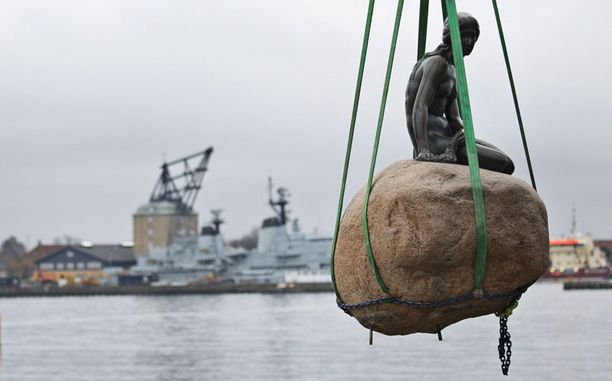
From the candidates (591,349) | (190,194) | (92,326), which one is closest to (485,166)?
(591,349)

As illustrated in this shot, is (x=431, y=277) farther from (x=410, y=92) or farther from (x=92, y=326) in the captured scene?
(x=92, y=326)

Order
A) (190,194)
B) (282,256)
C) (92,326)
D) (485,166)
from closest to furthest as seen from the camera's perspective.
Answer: (485,166), (92,326), (282,256), (190,194)

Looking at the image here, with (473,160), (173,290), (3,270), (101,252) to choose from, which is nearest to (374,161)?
(473,160)

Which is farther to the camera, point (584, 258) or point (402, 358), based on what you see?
point (584, 258)

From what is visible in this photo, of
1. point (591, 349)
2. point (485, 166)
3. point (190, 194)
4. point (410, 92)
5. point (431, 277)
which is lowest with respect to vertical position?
point (591, 349)

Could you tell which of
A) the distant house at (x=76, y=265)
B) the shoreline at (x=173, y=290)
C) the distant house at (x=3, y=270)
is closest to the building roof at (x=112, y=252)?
the distant house at (x=76, y=265)

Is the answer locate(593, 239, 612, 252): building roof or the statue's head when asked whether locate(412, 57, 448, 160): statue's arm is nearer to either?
the statue's head

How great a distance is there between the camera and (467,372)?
38156 mm

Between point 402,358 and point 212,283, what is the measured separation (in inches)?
4578

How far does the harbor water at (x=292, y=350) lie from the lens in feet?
130

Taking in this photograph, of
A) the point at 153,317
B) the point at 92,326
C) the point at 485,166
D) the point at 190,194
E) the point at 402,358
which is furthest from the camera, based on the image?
the point at 190,194

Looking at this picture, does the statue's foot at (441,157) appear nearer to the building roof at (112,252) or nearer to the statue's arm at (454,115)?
the statue's arm at (454,115)

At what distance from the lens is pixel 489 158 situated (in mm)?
9305

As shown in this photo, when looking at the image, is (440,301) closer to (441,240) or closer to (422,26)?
(441,240)
